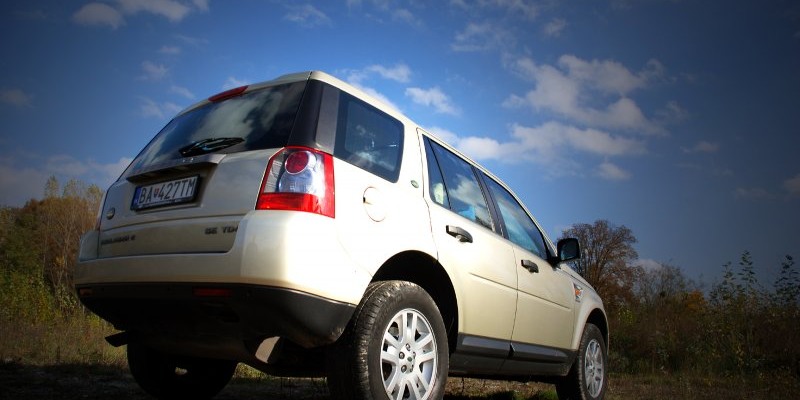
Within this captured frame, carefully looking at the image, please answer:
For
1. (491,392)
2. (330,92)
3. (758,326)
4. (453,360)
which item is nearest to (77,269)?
(330,92)

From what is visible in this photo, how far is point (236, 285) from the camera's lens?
7.08ft

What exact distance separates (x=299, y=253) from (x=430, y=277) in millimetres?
1086

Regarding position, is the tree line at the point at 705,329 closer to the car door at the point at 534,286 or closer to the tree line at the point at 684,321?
the tree line at the point at 684,321

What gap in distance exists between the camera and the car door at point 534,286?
12.7 feet

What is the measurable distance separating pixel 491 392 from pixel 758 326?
743cm

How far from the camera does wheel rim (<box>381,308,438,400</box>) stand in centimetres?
248

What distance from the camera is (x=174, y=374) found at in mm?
3377

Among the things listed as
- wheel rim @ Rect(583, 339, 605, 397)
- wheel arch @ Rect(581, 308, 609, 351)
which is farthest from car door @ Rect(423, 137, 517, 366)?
wheel arch @ Rect(581, 308, 609, 351)

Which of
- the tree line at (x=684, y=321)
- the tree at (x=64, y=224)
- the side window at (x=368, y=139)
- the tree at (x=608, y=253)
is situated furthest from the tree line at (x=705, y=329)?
the tree at (x=64, y=224)

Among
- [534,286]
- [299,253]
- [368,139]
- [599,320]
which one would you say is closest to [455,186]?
[368,139]

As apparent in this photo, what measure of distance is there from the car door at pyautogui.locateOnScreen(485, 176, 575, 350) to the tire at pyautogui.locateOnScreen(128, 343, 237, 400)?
2.12m

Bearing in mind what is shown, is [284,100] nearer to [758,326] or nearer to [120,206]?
[120,206]

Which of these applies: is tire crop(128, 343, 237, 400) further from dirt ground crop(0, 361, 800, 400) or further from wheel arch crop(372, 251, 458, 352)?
wheel arch crop(372, 251, 458, 352)

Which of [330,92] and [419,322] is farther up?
[330,92]
